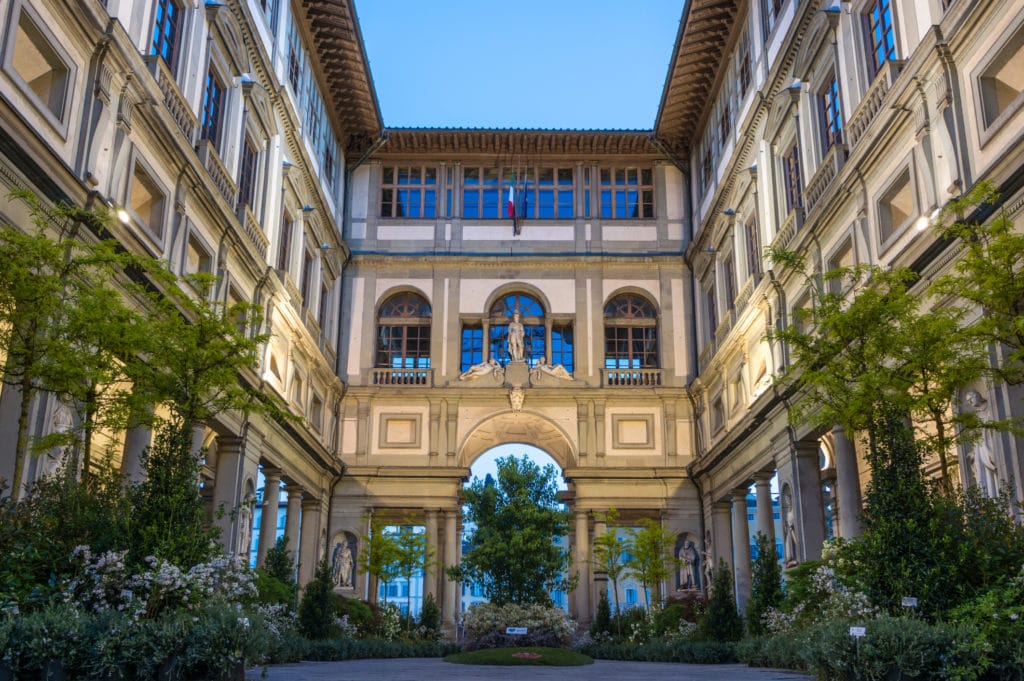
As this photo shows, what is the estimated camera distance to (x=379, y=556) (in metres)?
35.7

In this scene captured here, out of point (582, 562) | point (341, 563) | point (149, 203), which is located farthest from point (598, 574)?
point (149, 203)

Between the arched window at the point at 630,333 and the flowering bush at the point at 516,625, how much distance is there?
1394 cm

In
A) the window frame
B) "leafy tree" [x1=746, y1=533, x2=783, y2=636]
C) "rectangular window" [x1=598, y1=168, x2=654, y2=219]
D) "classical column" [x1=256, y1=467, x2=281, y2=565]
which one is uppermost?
"rectangular window" [x1=598, y1=168, x2=654, y2=219]

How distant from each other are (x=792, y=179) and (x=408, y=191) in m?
19.6

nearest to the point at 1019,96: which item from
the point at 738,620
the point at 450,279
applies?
the point at 738,620

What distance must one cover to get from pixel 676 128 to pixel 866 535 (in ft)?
99.4

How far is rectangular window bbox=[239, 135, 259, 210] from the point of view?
27750mm

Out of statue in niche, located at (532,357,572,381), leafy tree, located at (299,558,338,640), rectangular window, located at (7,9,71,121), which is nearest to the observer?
rectangular window, located at (7,9,71,121)

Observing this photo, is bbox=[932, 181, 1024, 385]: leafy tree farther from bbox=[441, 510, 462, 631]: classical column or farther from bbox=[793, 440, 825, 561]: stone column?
bbox=[441, 510, 462, 631]: classical column

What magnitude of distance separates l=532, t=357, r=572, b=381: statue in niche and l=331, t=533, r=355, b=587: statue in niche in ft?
33.9

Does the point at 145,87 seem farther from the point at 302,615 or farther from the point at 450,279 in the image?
the point at 450,279

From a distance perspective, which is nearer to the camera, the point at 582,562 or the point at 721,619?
the point at 721,619

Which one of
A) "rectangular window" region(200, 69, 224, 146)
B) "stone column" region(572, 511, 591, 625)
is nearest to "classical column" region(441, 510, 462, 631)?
"stone column" region(572, 511, 591, 625)

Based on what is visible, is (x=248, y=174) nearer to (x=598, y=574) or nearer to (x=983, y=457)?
(x=598, y=574)
